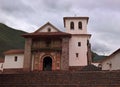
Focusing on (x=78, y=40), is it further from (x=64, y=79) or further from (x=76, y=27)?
(x=64, y=79)

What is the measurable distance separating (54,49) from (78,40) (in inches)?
176

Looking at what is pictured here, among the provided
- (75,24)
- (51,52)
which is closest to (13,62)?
(51,52)

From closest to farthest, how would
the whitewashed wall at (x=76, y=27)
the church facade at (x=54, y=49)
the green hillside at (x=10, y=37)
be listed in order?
the church facade at (x=54, y=49)
the whitewashed wall at (x=76, y=27)
the green hillside at (x=10, y=37)

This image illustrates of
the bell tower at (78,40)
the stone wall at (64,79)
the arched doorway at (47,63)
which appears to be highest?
the bell tower at (78,40)

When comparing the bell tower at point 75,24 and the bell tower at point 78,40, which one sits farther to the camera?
the bell tower at point 75,24

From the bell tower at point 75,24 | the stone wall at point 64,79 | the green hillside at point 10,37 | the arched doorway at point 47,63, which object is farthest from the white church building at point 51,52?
the green hillside at point 10,37

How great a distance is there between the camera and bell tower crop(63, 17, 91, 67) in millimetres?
34125

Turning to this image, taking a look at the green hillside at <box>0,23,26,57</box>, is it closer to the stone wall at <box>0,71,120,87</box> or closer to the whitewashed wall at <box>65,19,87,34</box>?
the whitewashed wall at <box>65,19,87,34</box>

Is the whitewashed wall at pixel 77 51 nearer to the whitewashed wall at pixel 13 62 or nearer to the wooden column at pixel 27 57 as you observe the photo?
the wooden column at pixel 27 57

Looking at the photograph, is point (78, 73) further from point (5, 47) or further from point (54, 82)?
point (5, 47)

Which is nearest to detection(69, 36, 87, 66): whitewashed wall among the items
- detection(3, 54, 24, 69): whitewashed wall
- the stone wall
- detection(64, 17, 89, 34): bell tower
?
detection(64, 17, 89, 34): bell tower

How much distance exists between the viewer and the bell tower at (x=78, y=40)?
34125 mm

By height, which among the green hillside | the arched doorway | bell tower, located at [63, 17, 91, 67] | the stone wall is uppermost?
the green hillside

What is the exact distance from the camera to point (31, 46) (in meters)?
33.7
